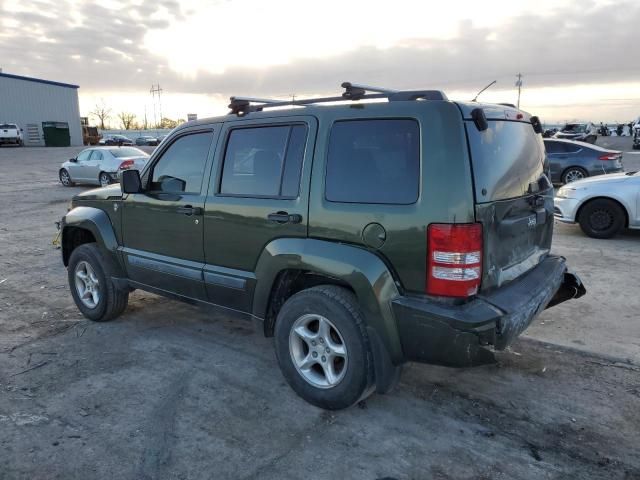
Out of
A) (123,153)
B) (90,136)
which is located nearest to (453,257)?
(123,153)

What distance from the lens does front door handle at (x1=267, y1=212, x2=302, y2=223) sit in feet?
10.9

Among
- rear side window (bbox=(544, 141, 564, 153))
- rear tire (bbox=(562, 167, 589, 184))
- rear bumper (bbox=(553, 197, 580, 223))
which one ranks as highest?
rear side window (bbox=(544, 141, 564, 153))

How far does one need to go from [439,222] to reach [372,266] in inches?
18.6

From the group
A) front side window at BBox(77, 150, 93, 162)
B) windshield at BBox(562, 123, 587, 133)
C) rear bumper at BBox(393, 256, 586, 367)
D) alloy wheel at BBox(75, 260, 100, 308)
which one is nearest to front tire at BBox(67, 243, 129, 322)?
alloy wheel at BBox(75, 260, 100, 308)

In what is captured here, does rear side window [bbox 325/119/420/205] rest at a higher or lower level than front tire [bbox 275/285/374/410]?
higher

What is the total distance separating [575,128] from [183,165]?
4221cm

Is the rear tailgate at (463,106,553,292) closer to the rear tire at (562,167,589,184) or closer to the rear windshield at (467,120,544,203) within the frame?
the rear windshield at (467,120,544,203)

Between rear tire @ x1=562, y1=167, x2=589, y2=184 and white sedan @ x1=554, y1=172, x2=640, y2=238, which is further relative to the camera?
rear tire @ x1=562, y1=167, x2=589, y2=184

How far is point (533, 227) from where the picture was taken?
3.53m

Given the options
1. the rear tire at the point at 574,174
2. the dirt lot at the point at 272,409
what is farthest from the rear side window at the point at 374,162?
the rear tire at the point at 574,174

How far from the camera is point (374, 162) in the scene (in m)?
3.07

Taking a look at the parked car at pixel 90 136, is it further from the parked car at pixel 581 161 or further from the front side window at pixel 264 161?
the front side window at pixel 264 161

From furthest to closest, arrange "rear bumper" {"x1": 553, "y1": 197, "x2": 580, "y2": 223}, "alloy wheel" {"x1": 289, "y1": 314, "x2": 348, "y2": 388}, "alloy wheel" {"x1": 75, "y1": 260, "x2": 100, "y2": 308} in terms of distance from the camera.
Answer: "rear bumper" {"x1": 553, "y1": 197, "x2": 580, "y2": 223}, "alloy wheel" {"x1": 75, "y1": 260, "x2": 100, "y2": 308}, "alloy wheel" {"x1": 289, "y1": 314, "x2": 348, "y2": 388}

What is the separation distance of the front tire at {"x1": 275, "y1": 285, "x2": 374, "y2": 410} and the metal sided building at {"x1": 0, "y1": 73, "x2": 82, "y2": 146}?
51951mm
